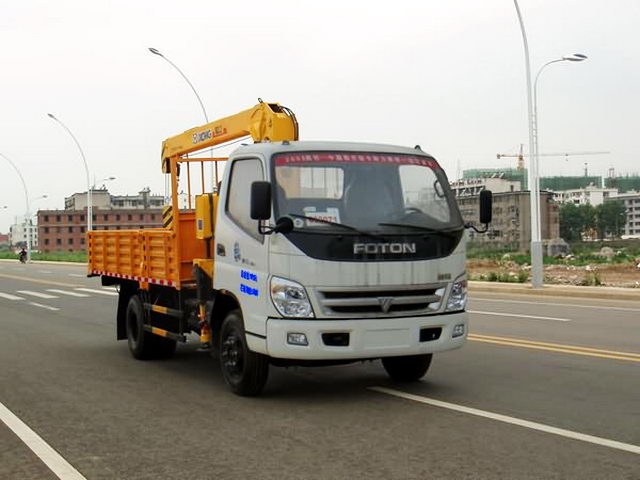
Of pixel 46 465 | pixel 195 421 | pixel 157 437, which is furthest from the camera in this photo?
pixel 195 421

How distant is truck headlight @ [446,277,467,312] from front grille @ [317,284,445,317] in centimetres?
20

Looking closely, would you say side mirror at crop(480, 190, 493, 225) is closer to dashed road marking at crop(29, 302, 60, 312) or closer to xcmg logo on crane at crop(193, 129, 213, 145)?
xcmg logo on crane at crop(193, 129, 213, 145)

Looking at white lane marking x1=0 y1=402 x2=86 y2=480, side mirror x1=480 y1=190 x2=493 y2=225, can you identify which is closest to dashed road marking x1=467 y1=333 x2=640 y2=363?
side mirror x1=480 y1=190 x2=493 y2=225

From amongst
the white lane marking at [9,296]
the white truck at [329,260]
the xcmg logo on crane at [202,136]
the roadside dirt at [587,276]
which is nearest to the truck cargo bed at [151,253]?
the white truck at [329,260]

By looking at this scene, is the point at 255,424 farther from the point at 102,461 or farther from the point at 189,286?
the point at 189,286

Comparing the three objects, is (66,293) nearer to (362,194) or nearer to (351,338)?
(362,194)

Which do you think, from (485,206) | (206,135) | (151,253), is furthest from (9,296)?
(485,206)

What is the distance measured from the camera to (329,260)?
269 inches

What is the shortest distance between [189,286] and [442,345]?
3123 mm

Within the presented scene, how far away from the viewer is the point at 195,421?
6641 millimetres

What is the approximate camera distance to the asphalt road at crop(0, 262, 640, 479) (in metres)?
5.28

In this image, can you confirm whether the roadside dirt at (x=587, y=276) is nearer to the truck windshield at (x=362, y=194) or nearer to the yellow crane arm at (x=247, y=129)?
the yellow crane arm at (x=247, y=129)

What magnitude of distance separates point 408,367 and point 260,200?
255 cm

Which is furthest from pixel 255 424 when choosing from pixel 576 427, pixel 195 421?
pixel 576 427
